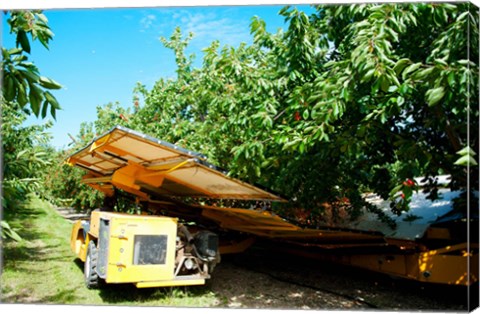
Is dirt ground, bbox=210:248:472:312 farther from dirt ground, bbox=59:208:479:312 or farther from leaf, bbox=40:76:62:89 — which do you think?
leaf, bbox=40:76:62:89

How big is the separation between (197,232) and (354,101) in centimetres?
260

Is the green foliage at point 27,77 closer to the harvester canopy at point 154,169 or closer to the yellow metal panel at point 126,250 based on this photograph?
the harvester canopy at point 154,169

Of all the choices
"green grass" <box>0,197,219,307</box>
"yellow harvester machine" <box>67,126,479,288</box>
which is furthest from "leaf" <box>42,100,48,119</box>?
"green grass" <box>0,197,219,307</box>

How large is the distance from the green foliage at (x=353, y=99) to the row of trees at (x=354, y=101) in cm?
1

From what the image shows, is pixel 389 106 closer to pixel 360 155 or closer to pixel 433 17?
pixel 433 17

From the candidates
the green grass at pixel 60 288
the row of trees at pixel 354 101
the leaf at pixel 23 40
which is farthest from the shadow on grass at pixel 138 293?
the leaf at pixel 23 40

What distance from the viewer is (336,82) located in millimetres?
3438

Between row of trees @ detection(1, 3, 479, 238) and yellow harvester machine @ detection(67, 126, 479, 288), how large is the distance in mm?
493

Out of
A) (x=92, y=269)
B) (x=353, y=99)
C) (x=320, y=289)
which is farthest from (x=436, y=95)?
(x=92, y=269)

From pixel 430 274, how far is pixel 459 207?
1.04 meters

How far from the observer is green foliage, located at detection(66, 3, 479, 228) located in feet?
10.3

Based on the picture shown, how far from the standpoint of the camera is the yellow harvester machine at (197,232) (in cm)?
443

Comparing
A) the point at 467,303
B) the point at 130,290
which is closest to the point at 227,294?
the point at 130,290

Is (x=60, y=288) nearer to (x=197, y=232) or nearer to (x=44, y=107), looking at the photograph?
(x=197, y=232)
